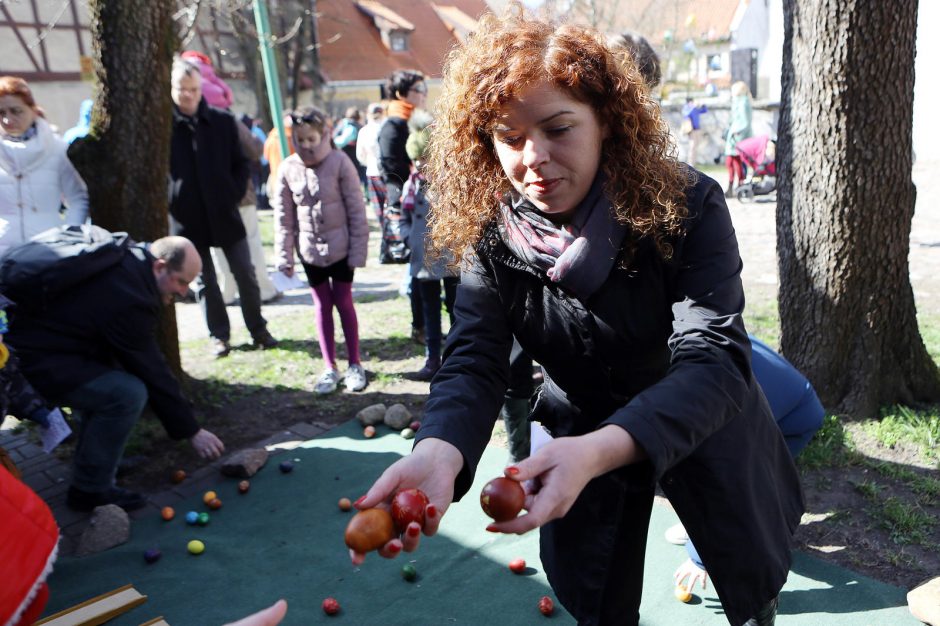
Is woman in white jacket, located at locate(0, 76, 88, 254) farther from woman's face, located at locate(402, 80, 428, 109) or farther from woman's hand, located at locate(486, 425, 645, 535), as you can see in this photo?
woman's hand, located at locate(486, 425, 645, 535)

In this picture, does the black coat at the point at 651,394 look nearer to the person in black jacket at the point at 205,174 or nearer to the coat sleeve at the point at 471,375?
the coat sleeve at the point at 471,375

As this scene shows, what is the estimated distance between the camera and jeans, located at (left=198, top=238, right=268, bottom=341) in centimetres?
656

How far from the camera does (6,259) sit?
379 cm

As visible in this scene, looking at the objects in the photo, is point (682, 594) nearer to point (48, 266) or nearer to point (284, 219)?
point (48, 266)

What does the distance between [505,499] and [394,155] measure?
4.67 m

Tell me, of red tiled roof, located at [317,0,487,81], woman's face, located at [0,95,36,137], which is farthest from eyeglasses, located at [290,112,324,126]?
red tiled roof, located at [317,0,487,81]

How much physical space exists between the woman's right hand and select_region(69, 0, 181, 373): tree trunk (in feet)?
12.8

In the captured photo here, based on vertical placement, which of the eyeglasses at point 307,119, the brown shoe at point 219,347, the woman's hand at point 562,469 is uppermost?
the eyeglasses at point 307,119

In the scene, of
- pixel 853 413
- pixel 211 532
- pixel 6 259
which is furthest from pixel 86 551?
pixel 853 413

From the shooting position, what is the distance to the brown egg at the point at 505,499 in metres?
1.57

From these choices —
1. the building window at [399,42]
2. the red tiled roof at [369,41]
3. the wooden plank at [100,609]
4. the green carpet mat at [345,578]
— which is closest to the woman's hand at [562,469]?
the green carpet mat at [345,578]

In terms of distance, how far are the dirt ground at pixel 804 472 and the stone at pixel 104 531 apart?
564 millimetres

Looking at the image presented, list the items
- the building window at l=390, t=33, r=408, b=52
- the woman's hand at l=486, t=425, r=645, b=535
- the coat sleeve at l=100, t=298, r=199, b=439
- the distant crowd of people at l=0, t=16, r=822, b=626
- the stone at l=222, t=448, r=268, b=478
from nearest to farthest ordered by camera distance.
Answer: the woman's hand at l=486, t=425, r=645, b=535
the distant crowd of people at l=0, t=16, r=822, b=626
the coat sleeve at l=100, t=298, r=199, b=439
the stone at l=222, t=448, r=268, b=478
the building window at l=390, t=33, r=408, b=52

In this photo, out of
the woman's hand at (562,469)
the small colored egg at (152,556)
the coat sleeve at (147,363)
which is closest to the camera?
the woman's hand at (562,469)
